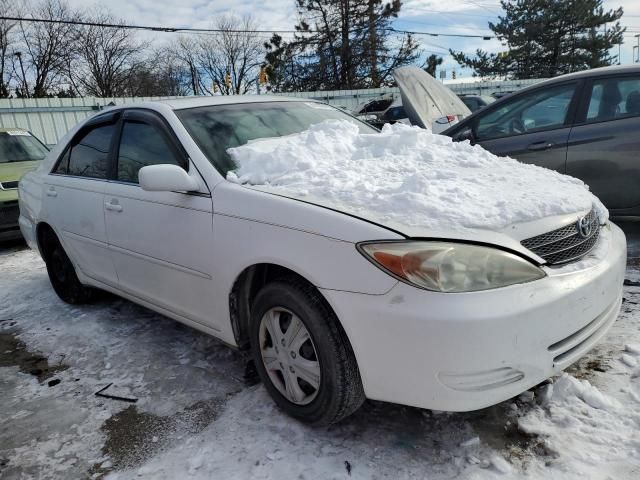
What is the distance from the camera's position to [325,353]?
6.39ft

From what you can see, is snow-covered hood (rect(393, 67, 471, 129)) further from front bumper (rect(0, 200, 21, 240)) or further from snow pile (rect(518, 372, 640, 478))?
snow pile (rect(518, 372, 640, 478))

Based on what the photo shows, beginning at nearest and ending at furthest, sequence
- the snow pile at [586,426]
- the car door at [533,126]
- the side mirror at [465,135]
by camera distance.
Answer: the snow pile at [586,426] → the car door at [533,126] → the side mirror at [465,135]

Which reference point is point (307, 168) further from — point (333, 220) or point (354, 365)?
point (354, 365)

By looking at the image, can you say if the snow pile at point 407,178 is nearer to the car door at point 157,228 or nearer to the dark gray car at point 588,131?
the car door at point 157,228

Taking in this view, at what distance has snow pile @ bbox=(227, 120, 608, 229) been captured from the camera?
1976 millimetres

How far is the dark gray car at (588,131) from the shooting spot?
12.8ft

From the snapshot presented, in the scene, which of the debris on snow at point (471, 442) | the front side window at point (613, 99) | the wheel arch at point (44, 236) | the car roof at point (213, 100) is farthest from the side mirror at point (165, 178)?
the front side window at point (613, 99)

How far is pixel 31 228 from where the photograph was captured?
4.33 metres

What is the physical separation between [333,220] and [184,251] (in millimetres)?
1005

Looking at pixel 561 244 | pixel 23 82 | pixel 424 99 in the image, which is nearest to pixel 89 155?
pixel 561 244

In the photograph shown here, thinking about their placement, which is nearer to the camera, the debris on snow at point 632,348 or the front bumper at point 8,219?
the debris on snow at point 632,348

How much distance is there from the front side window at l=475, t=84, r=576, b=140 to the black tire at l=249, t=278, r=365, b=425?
10.8ft

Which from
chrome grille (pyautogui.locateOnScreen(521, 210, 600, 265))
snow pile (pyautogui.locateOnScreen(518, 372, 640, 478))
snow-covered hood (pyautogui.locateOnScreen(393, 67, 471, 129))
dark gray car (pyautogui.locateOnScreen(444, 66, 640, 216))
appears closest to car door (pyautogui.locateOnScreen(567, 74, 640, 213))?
dark gray car (pyautogui.locateOnScreen(444, 66, 640, 216))

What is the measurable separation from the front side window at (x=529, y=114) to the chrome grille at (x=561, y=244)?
7.97ft
